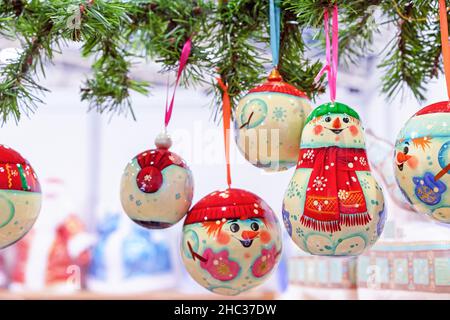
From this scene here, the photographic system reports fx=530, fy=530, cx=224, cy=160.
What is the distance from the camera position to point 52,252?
138cm

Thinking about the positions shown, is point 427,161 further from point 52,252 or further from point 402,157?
point 52,252

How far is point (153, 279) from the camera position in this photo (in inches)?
52.9

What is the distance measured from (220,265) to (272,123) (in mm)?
138

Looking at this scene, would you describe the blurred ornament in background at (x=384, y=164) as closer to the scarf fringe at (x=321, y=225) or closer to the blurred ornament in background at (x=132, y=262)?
the scarf fringe at (x=321, y=225)

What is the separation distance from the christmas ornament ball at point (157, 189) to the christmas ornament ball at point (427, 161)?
204 mm

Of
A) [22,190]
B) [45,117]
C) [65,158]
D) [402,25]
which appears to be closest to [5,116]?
[22,190]

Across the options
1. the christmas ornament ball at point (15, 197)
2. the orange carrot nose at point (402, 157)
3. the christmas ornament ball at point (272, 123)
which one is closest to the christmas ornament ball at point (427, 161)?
the orange carrot nose at point (402, 157)

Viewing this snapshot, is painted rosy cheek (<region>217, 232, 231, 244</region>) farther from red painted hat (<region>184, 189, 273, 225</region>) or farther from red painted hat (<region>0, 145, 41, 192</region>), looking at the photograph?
red painted hat (<region>0, 145, 41, 192</region>)

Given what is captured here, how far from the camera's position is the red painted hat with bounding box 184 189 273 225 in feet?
1.59

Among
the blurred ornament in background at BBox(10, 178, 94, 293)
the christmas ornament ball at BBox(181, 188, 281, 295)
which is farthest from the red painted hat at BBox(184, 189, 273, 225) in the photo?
the blurred ornament in background at BBox(10, 178, 94, 293)

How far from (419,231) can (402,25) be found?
0.82 ft
